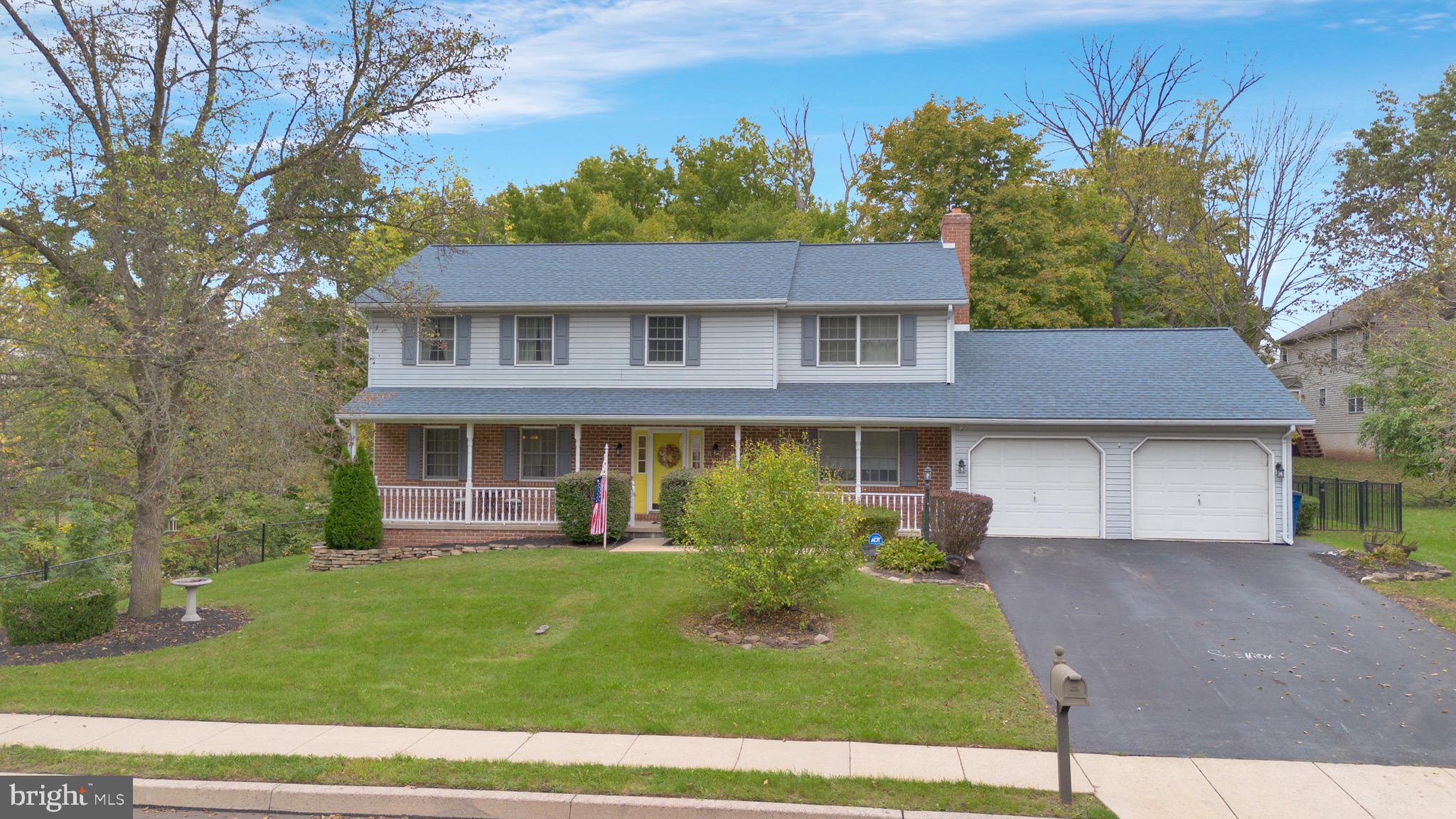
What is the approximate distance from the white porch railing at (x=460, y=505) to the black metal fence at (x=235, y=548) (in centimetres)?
319

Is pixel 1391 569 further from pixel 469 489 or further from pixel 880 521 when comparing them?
pixel 469 489

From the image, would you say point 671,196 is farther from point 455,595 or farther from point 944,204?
point 455,595

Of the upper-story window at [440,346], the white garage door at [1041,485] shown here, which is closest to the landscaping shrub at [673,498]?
the white garage door at [1041,485]

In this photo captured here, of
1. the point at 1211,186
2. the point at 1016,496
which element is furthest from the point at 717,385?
the point at 1211,186

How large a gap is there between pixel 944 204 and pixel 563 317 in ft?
53.9

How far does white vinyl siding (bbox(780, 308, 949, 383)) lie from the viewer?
19.4 m

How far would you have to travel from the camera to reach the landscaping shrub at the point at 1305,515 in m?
18.9

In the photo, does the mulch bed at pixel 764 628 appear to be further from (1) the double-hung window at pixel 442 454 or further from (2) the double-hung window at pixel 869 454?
(1) the double-hung window at pixel 442 454

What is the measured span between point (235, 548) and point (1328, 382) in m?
45.6

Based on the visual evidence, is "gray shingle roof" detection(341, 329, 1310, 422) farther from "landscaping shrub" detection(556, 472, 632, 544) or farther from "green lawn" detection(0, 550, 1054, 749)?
"green lawn" detection(0, 550, 1054, 749)

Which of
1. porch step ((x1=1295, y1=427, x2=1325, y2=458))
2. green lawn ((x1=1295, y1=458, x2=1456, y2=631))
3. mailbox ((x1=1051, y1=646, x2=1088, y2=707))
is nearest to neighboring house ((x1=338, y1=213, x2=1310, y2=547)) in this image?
green lawn ((x1=1295, y1=458, x2=1456, y2=631))

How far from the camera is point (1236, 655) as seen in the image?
33.0 ft

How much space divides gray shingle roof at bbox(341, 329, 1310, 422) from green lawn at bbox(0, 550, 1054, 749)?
5809mm

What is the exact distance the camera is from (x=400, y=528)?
754 inches
